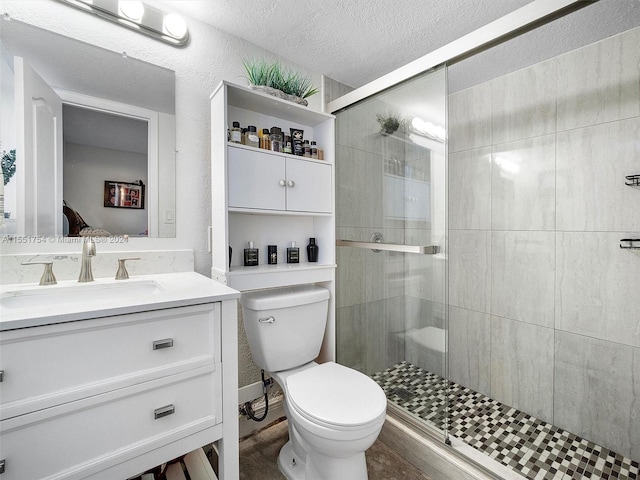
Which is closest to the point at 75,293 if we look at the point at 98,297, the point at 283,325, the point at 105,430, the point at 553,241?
the point at 98,297

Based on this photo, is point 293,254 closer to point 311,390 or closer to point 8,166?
point 311,390

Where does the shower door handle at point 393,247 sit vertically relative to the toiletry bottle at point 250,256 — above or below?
above

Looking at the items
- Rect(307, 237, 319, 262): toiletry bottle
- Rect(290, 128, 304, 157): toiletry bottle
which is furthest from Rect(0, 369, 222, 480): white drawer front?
Rect(290, 128, 304, 157): toiletry bottle

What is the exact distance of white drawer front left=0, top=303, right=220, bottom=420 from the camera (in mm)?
747

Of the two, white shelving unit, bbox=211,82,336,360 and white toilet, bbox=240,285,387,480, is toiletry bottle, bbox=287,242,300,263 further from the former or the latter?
white toilet, bbox=240,285,387,480

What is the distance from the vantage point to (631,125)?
5.14 ft

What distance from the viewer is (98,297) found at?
114cm

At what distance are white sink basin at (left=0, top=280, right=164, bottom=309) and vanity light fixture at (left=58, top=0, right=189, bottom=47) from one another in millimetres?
1169

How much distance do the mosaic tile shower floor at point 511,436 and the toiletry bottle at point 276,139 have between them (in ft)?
4.73

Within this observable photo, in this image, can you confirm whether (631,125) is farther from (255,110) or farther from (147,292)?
(147,292)

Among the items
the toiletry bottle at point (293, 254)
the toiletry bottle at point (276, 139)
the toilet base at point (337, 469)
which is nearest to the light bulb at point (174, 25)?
the toiletry bottle at point (276, 139)

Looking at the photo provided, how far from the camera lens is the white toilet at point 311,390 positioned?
1.11 m

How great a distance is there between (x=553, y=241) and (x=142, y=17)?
2540 millimetres

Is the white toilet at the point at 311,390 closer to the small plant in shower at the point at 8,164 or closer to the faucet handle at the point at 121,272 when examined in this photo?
the faucet handle at the point at 121,272
